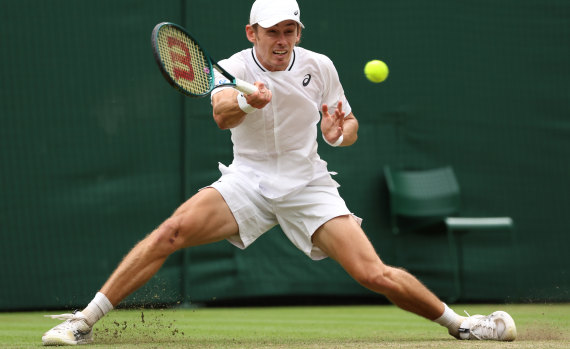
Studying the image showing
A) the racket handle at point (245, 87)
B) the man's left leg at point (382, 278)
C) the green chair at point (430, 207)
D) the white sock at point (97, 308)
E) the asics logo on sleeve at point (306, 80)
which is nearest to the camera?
the racket handle at point (245, 87)

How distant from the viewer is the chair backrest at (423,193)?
7.53m

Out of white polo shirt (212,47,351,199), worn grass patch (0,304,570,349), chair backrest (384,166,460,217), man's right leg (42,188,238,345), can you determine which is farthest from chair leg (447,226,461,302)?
man's right leg (42,188,238,345)

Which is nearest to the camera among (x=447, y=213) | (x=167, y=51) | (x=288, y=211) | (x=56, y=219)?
(x=167, y=51)

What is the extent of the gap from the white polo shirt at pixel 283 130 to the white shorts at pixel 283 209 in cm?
5

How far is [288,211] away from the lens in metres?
4.30

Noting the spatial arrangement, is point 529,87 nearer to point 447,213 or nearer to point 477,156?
point 477,156

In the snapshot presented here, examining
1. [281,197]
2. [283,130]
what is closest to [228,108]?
[283,130]

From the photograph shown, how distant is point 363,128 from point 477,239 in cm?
135

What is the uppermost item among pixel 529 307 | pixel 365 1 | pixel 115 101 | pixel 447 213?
pixel 365 1

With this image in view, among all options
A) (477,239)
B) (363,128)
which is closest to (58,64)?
(363,128)

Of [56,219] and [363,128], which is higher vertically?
[363,128]

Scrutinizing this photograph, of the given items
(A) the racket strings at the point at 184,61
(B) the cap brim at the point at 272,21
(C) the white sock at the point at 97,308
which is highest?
(B) the cap brim at the point at 272,21

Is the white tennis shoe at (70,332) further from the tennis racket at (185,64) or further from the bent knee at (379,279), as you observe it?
the bent knee at (379,279)

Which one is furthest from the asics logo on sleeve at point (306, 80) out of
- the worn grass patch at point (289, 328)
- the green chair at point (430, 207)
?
the green chair at point (430, 207)
